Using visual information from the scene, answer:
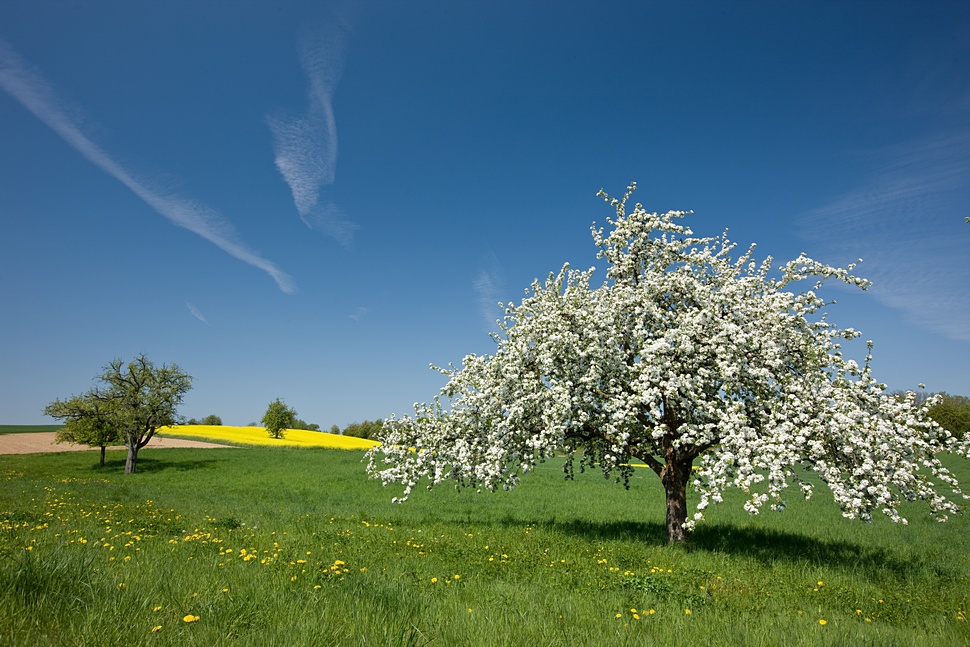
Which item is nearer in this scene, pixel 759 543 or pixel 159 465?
pixel 759 543

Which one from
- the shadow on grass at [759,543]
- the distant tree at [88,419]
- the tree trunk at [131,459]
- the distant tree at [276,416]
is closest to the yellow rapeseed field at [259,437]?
the distant tree at [276,416]

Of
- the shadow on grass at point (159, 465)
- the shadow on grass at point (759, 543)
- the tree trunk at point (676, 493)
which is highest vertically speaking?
the tree trunk at point (676, 493)

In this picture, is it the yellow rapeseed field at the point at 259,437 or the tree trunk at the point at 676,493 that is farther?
the yellow rapeseed field at the point at 259,437

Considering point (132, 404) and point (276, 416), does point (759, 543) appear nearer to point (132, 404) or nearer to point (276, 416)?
point (132, 404)

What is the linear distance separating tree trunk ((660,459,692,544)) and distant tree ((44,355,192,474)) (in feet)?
149

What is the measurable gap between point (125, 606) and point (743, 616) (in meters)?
8.21

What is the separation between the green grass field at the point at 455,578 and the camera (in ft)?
18.9

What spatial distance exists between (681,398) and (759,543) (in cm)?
698

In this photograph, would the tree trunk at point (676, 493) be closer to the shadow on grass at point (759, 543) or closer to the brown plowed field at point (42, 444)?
the shadow on grass at point (759, 543)

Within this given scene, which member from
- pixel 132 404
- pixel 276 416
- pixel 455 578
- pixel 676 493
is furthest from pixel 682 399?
pixel 276 416

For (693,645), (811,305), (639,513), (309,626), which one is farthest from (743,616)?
(639,513)

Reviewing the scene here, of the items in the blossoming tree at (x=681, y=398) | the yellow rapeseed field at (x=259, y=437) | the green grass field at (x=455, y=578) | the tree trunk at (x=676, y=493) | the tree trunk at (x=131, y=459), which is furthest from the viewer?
the yellow rapeseed field at (x=259, y=437)

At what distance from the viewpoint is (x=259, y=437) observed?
3474 inches

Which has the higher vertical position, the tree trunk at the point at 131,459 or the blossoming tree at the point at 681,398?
the blossoming tree at the point at 681,398
